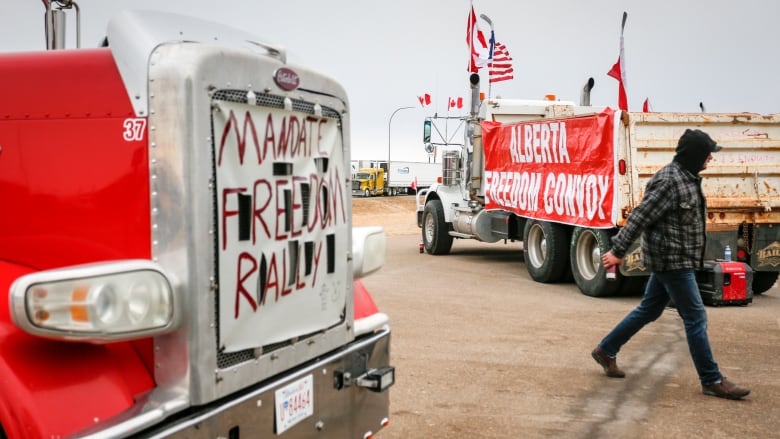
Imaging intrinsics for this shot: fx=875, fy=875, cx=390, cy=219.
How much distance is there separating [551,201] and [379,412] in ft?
30.4

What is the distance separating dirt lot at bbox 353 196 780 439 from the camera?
5773mm

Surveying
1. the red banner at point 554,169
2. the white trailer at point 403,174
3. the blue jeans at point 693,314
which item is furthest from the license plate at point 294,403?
the white trailer at point 403,174

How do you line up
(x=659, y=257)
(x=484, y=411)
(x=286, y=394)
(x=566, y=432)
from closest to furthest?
(x=286, y=394) → (x=566, y=432) → (x=484, y=411) → (x=659, y=257)

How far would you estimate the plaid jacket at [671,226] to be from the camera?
6352mm

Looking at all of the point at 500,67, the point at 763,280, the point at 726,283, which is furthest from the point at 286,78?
the point at 500,67

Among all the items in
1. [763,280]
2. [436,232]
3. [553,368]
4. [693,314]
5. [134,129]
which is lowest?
[553,368]

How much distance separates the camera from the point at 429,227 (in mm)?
18688

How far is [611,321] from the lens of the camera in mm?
9844

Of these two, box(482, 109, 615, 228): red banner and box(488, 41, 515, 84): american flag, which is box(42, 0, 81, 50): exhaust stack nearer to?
box(482, 109, 615, 228): red banner

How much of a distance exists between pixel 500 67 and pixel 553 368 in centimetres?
1514

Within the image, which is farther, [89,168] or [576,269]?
[576,269]

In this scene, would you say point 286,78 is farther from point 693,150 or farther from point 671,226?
point 693,150

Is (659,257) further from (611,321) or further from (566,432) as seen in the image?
(611,321)

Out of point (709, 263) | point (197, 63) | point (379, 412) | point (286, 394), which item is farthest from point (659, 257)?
point (709, 263)
